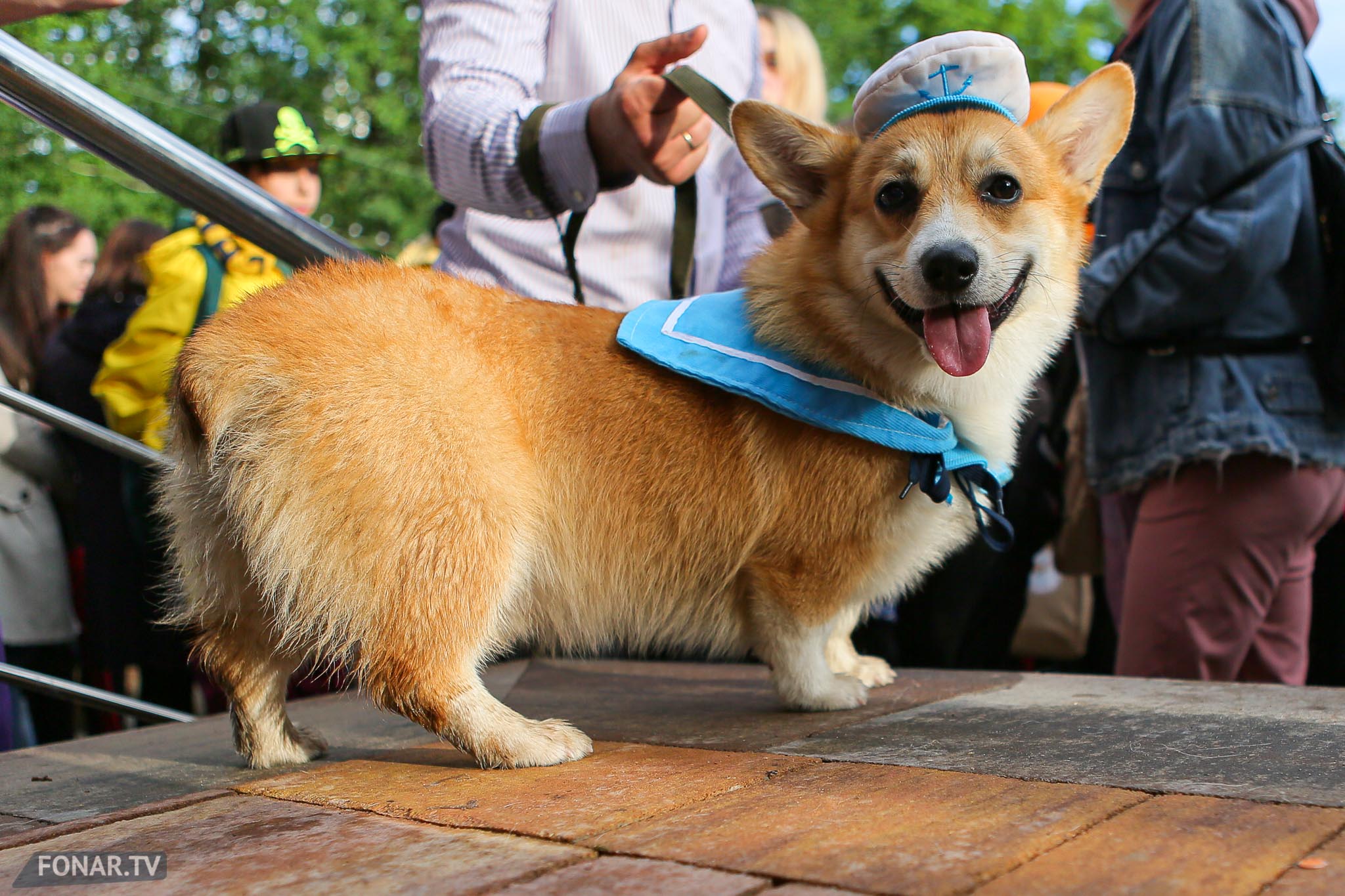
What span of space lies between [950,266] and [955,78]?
0.58 m

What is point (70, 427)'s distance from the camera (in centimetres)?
339

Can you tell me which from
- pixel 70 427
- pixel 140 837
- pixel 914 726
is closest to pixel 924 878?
pixel 914 726

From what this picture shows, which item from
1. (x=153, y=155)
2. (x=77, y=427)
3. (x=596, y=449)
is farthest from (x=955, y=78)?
(x=77, y=427)

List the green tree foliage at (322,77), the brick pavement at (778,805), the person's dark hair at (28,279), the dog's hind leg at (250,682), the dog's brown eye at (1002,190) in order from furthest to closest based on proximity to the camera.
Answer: the green tree foliage at (322,77), the person's dark hair at (28,279), the dog's brown eye at (1002,190), the dog's hind leg at (250,682), the brick pavement at (778,805)

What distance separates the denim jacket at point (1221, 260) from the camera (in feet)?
10.7

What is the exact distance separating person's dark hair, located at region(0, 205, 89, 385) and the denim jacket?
506cm

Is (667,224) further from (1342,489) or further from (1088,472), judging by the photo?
(1342,489)

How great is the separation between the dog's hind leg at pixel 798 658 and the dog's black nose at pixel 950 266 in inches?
35.3

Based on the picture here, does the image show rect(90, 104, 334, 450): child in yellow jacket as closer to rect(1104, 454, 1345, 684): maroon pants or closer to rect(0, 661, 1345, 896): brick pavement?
rect(0, 661, 1345, 896): brick pavement

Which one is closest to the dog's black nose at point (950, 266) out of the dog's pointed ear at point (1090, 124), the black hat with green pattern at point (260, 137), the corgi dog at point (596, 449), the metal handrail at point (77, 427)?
the corgi dog at point (596, 449)

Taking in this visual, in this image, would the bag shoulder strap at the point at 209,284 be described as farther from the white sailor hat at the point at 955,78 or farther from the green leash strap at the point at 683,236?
the white sailor hat at the point at 955,78

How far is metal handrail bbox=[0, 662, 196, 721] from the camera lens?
9.97 ft

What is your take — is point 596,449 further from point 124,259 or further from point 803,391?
point 124,259

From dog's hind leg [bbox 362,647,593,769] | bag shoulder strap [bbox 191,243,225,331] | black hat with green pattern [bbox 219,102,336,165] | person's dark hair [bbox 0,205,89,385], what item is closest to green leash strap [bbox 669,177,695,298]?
dog's hind leg [bbox 362,647,593,769]
